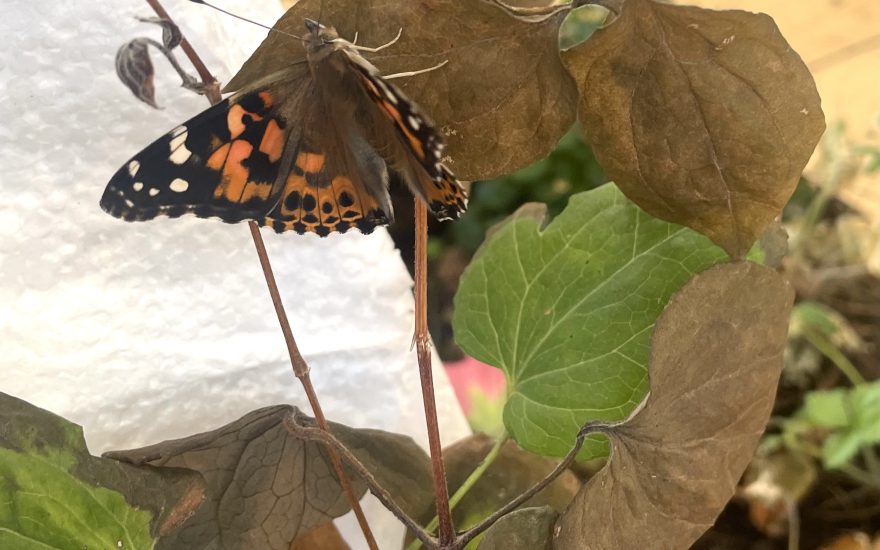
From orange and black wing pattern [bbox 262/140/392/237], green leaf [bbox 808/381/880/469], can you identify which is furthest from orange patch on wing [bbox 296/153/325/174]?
green leaf [bbox 808/381/880/469]

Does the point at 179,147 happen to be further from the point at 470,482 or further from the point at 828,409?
the point at 828,409

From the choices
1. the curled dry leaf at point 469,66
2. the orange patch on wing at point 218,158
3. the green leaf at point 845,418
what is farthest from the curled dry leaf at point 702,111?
the green leaf at point 845,418

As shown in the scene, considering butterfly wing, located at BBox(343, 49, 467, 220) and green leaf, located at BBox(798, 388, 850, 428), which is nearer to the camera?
butterfly wing, located at BBox(343, 49, 467, 220)

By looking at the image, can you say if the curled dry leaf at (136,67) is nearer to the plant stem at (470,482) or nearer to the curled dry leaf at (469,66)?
the curled dry leaf at (469,66)

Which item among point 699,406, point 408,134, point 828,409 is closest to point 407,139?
point 408,134

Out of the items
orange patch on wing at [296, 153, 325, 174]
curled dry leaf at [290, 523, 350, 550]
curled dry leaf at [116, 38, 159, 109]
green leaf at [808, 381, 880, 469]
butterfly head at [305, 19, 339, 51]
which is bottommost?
green leaf at [808, 381, 880, 469]

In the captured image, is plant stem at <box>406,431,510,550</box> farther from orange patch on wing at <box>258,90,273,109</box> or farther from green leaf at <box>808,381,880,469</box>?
green leaf at <box>808,381,880,469</box>
